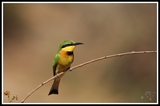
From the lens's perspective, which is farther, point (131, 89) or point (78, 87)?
point (78, 87)

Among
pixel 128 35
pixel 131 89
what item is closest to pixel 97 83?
pixel 131 89

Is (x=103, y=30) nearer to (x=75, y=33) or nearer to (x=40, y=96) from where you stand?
(x=75, y=33)

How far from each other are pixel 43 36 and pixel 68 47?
2912mm

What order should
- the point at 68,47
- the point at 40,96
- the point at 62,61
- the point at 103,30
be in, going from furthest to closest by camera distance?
the point at 103,30 → the point at 40,96 → the point at 62,61 → the point at 68,47

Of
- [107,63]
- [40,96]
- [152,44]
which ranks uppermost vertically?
[152,44]

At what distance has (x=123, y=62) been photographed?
4.45 metres

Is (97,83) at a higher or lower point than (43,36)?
lower

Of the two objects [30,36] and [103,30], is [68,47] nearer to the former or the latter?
[103,30]

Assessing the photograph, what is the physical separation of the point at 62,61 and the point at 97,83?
222 cm

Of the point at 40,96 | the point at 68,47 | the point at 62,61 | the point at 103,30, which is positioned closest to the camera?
the point at 68,47

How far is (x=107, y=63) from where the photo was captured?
14.9 ft

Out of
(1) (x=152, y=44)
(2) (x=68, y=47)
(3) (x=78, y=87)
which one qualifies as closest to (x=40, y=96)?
(3) (x=78, y=87)

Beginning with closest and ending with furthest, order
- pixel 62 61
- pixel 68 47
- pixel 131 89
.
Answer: pixel 68 47
pixel 62 61
pixel 131 89

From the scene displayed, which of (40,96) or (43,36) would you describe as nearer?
(40,96)
